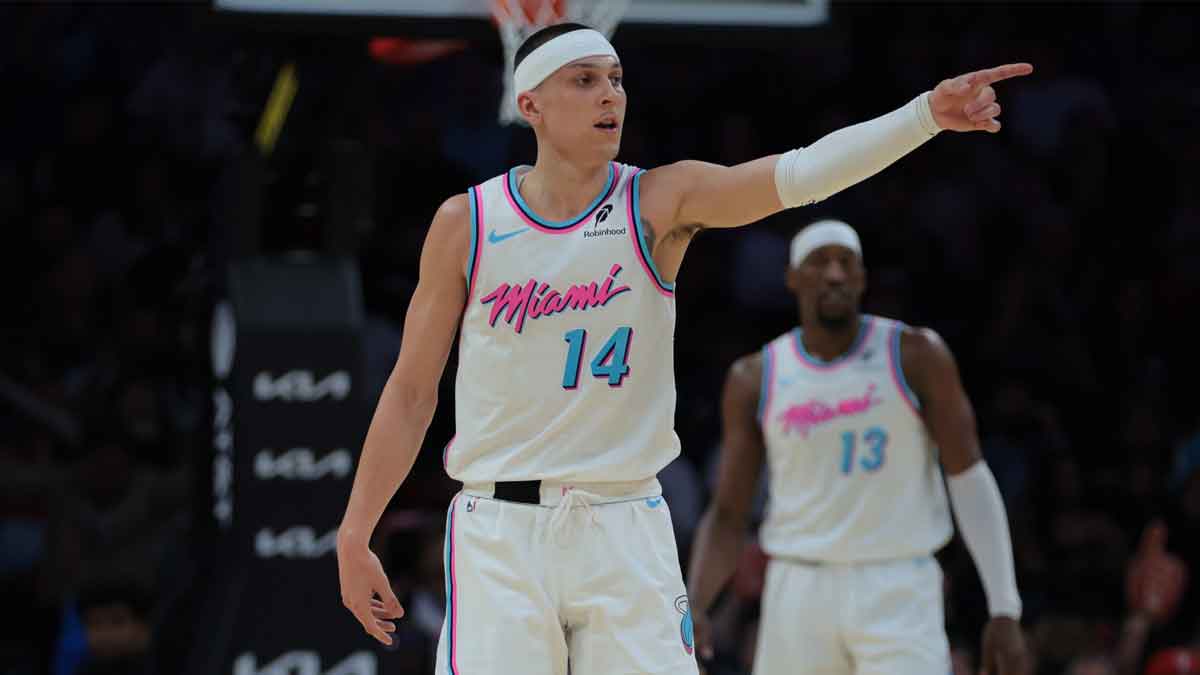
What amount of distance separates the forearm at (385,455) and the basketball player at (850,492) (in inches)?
79.0

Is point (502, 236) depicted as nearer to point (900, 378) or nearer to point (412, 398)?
point (412, 398)

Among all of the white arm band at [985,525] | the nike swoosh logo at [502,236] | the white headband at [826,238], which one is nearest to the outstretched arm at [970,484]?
the white arm band at [985,525]

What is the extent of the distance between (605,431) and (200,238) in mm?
6331

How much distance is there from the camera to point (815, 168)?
4.15 meters

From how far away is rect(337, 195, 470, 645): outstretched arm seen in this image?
14.3 ft

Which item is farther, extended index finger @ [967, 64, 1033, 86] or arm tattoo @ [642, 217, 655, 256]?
arm tattoo @ [642, 217, 655, 256]

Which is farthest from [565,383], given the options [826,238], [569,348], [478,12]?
Result: [478,12]

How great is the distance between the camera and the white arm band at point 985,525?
19.9 ft

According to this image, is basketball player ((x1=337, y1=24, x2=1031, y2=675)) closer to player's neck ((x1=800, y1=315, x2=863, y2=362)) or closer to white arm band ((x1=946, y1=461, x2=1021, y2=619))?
white arm band ((x1=946, y1=461, x2=1021, y2=619))

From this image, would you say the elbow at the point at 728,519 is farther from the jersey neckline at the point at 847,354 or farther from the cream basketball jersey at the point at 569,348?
the cream basketball jersey at the point at 569,348

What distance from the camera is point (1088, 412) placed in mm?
10344

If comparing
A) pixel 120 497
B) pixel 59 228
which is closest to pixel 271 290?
pixel 120 497

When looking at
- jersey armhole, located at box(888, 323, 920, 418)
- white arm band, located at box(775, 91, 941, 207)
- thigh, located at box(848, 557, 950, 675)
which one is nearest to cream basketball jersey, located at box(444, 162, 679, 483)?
white arm band, located at box(775, 91, 941, 207)

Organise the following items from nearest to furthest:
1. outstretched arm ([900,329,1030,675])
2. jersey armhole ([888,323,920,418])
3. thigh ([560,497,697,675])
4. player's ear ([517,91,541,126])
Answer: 1. thigh ([560,497,697,675])
2. player's ear ([517,91,541,126])
3. outstretched arm ([900,329,1030,675])
4. jersey armhole ([888,323,920,418])
